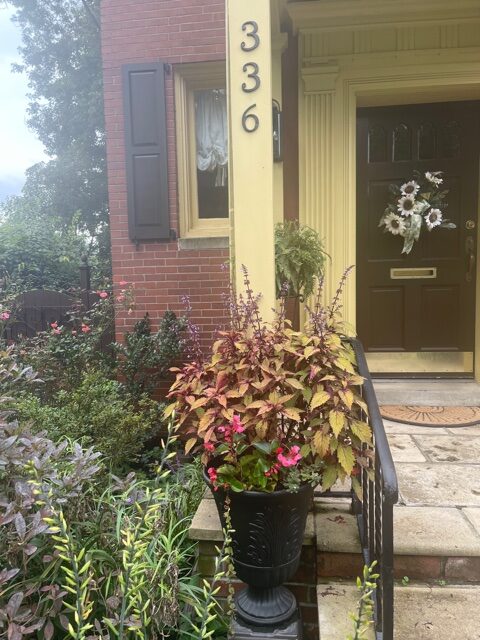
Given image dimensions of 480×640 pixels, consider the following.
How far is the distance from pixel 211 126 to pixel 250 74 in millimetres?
2153

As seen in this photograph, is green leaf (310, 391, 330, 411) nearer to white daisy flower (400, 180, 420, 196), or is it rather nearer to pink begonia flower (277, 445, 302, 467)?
pink begonia flower (277, 445, 302, 467)

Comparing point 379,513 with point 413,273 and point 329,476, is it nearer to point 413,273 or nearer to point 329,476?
point 329,476

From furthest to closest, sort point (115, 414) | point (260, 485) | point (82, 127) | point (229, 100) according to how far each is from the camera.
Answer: point (82, 127), point (115, 414), point (229, 100), point (260, 485)

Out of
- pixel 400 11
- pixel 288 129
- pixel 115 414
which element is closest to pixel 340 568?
pixel 115 414

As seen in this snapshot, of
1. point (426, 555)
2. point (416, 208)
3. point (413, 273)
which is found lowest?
point (426, 555)

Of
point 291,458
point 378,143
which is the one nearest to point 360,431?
point 291,458

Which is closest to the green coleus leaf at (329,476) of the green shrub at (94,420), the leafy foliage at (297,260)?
the leafy foliage at (297,260)

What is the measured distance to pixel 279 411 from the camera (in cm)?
193

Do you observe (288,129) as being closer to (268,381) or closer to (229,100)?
(229,100)

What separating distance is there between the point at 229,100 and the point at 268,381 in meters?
1.38

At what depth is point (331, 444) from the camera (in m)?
1.92

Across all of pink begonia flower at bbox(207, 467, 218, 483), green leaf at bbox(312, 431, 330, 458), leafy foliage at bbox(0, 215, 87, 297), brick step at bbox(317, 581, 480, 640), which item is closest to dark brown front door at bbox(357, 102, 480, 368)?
brick step at bbox(317, 581, 480, 640)

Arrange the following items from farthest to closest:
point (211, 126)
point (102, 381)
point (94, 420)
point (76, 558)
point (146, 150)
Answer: point (211, 126) → point (146, 150) → point (102, 381) → point (94, 420) → point (76, 558)

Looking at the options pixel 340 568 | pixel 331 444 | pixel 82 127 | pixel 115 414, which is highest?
pixel 82 127
